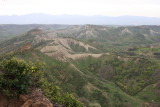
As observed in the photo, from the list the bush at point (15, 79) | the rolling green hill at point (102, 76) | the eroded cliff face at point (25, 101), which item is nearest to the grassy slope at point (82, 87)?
the rolling green hill at point (102, 76)

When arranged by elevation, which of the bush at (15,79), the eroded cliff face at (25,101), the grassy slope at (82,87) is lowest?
the grassy slope at (82,87)

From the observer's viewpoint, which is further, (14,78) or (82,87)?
(82,87)

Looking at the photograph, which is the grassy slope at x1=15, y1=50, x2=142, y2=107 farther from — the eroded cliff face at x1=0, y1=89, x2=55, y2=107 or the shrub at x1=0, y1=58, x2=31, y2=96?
the eroded cliff face at x1=0, y1=89, x2=55, y2=107

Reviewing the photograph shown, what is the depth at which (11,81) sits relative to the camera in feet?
37.1

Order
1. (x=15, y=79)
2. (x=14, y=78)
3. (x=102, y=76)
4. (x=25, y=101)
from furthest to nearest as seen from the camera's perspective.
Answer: (x=102, y=76) → (x=14, y=78) → (x=25, y=101) → (x=15, y=79)

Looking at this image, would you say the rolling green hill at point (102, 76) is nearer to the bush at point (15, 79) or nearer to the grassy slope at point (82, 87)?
the grassy slope at point (82, 87)

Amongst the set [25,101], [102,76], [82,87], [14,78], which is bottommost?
[102,76]

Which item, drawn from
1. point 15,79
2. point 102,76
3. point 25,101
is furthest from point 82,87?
point 15,79

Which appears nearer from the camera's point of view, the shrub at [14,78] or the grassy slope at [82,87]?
the shrub at [14,78]

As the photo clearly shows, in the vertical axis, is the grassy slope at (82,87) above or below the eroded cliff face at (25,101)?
below

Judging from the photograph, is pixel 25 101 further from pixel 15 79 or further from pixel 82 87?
pixel 82 87

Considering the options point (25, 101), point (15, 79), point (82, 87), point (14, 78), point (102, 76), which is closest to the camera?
point (15, 79)

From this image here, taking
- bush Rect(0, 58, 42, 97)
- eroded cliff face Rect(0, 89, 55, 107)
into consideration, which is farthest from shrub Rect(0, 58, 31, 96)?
eroded cliff face Rect(0, 89, 55, 107)

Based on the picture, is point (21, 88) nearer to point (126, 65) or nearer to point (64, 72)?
point (64, 72)
